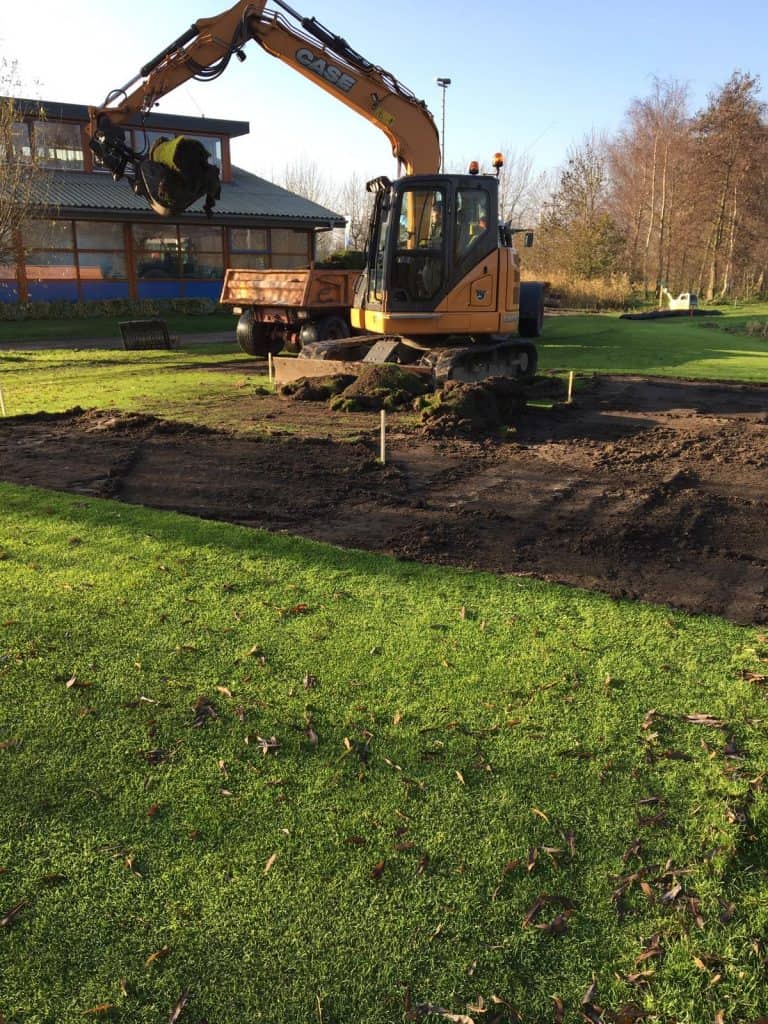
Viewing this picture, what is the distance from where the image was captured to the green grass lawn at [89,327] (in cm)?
2237

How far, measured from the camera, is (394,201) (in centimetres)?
1152

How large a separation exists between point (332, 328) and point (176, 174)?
460 centimetres

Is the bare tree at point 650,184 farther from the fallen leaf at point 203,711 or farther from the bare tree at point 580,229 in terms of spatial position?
the fallen leaf at point 203,711

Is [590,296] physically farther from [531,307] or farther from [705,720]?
[705,720]

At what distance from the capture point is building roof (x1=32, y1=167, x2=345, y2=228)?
25.5 m

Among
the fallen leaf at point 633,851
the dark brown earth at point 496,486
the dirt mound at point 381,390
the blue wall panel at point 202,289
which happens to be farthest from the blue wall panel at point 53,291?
the fallen leaf at point 633,851

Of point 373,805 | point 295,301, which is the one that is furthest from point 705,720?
point 295,301

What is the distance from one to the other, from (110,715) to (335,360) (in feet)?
31.8

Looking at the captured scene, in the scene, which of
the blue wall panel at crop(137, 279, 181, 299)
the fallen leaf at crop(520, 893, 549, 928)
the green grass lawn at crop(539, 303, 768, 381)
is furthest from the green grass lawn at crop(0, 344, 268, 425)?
the blue wall panel at crop(137, 279, 181, 299)

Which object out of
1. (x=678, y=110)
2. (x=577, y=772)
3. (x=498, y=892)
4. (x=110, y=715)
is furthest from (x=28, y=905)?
(x=678, y=110)

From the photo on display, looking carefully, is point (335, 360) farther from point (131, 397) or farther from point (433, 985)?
point (433, 985)

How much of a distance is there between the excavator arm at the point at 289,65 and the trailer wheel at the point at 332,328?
3068 mm

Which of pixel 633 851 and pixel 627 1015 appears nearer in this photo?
pixel 627 1015

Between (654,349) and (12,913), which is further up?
(654,349)
